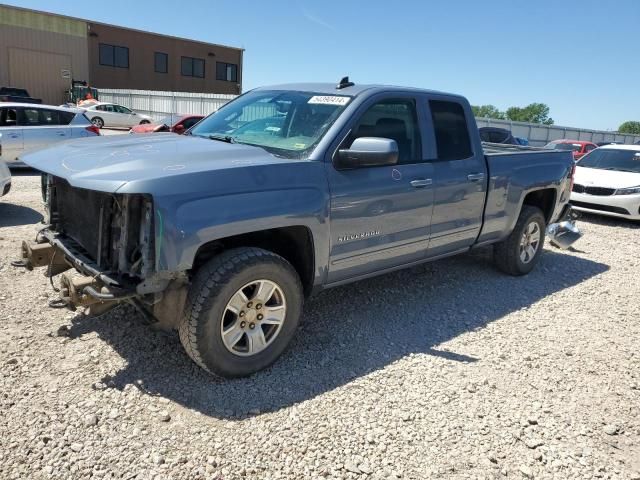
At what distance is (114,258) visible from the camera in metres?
3.20

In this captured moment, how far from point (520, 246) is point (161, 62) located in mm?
40224

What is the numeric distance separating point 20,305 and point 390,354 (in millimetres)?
3003

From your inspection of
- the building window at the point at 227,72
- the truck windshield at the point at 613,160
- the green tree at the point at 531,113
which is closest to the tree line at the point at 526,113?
the green tree at the point at 531,113

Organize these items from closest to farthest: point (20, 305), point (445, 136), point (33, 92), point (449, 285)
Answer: point (20, 305), point (445, 136), point (449, 285), point (33, 92)

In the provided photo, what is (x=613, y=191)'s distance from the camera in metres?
9.73

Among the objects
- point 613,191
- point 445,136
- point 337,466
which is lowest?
point 337,466

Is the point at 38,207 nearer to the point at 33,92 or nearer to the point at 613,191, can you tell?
the point at 613,191

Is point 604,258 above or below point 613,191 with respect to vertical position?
below

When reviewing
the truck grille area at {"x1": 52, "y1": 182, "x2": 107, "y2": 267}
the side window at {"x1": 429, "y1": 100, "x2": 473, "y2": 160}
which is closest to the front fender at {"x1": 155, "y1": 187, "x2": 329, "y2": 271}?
the truck grille area at {"x1": 52, "y1": 182, "x2": 107, "y2": 267}

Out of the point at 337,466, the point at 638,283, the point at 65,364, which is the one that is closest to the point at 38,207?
the point at 65,364

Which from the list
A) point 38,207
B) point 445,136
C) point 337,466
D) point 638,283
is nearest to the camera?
point 337,466

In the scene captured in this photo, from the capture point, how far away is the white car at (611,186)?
9578 millimetres

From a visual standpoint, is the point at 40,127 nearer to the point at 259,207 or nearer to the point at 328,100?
the point at 328,100

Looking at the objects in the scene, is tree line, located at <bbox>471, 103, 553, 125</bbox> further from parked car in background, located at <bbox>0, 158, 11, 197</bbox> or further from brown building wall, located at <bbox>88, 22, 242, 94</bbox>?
parked car in background, located at <bbox>0, 158, 11, 197</bbox>
